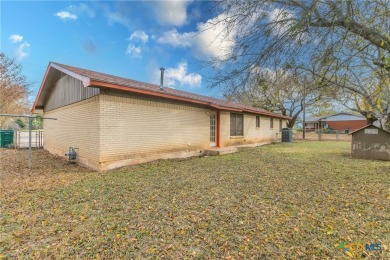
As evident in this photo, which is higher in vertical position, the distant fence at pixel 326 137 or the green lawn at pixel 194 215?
the distant fence at pixel 326 137

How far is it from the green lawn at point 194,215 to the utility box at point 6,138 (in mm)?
9905

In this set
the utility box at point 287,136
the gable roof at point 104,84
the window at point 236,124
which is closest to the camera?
the gable roof at point 104,84

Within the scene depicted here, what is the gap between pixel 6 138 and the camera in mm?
13219

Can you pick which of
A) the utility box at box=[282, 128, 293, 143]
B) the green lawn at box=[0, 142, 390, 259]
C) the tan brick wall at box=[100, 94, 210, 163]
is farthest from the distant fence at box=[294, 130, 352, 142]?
the green lawn at box=[0, 142, 390, 259]

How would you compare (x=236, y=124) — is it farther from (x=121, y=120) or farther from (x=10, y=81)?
(x=10, y=81)

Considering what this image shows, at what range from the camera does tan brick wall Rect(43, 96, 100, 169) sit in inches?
270

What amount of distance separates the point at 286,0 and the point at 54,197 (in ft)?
20.5

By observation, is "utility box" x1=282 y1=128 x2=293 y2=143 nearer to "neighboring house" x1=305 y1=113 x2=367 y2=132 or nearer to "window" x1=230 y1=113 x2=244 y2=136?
"window" x1=230 y1=113 x2=244 y2=136

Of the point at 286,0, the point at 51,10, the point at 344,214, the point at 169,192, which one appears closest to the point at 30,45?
the point at 51,10

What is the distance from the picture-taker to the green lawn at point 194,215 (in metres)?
2.46

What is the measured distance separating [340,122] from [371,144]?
39.1m

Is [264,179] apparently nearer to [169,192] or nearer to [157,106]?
[169,192]

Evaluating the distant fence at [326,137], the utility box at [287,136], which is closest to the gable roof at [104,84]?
the utility box at [287,136]

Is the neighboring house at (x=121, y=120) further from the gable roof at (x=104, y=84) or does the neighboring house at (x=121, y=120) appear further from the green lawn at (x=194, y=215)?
the green lawn at (x=194, y=215)
